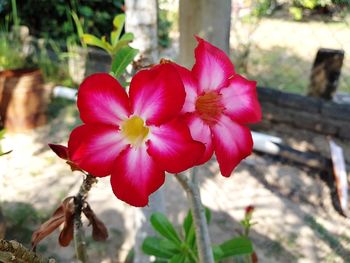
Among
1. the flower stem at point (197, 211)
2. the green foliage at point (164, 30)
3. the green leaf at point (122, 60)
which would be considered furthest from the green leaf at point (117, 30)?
the green foliage at point (164, 30)

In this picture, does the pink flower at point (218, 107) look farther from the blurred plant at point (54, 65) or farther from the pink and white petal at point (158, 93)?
the blurred plant at point (54, 65)

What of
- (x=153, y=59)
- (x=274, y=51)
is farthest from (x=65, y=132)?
(x=274, y=51)

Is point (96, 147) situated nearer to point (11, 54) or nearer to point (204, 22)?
point (204, 22)

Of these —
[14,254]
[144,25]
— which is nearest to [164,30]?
[144,25]

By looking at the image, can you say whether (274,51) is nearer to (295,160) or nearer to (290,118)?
(290,118)

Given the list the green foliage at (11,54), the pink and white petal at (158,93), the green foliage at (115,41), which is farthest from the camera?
the green foliage at (11,54)
